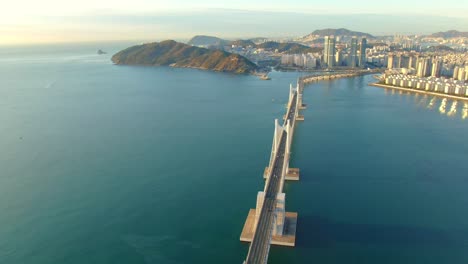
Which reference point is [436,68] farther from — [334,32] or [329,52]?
[334,32]

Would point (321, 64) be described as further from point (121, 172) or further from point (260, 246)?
point (260, 246)

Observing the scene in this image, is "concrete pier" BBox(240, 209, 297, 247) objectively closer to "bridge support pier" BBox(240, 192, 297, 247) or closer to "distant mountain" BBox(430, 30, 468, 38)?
"bridge support pier" BBox(240, 192, 297, 247)

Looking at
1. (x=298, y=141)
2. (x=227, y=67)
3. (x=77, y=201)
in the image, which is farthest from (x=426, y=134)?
(x=227, y=67)

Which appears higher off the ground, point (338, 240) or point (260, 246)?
point (260, 246)

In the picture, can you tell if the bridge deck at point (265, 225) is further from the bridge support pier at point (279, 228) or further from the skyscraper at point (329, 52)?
the skyscraper at point (329, 52)

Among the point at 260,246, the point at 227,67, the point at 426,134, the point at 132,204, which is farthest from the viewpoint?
the point at 227,67

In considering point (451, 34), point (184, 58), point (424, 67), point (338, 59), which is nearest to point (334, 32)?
point (451, 34)

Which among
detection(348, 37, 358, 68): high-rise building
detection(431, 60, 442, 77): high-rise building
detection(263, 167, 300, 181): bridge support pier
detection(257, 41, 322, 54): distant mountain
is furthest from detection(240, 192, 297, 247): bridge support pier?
detection(257, 41, 322, 54): distant mountain
